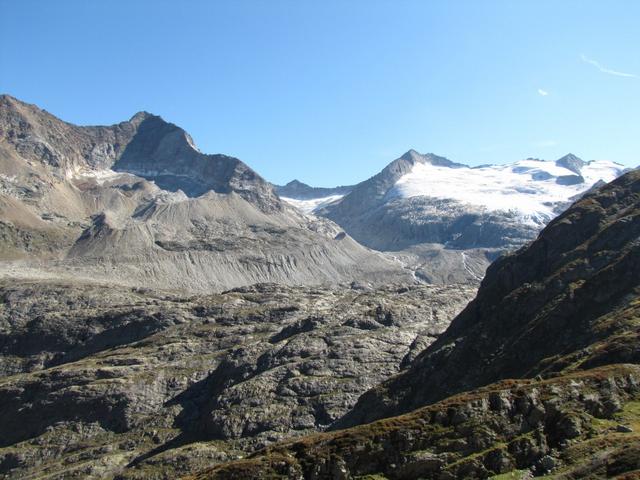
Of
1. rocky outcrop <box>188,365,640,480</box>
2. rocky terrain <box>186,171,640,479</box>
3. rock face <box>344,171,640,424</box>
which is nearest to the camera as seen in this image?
rocky terrain <box>186,171,640,479</box>

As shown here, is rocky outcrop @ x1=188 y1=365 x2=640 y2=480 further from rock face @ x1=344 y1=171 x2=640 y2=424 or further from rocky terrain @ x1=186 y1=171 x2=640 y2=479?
rock face @ x1=344 y1=171 x2=640 y2=424

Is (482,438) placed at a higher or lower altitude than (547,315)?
lower

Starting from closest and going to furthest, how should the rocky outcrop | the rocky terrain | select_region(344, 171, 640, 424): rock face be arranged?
the rocky terrain
the rocky outcrop
select_region(344, 171, 640, 424): rock face

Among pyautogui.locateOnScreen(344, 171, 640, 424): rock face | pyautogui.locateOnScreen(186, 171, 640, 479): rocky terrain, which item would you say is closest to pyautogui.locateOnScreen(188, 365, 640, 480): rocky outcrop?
pyautogui.locateOnScreen(186, 171, 640, 479): rocky terrain

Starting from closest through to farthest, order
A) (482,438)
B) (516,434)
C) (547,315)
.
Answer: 1. (516,434)
2. (482,438)
3. (547,315)

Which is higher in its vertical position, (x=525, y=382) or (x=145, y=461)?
(x=525, y=382)

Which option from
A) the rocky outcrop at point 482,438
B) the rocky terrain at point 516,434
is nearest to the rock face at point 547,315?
the rocky terrain at point 516,434

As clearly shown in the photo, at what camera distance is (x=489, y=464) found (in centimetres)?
5319

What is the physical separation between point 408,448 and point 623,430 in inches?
678

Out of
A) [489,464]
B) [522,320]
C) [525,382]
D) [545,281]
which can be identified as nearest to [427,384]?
[522,320]

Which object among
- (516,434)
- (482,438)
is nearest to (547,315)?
(516,434)

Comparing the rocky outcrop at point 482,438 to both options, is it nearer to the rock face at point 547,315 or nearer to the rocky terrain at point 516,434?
the rocky terrain at point 516,434

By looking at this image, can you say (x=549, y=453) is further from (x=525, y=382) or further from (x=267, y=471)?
(x=267, y=471)

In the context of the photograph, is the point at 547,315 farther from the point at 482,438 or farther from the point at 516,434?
the point at 482,438
